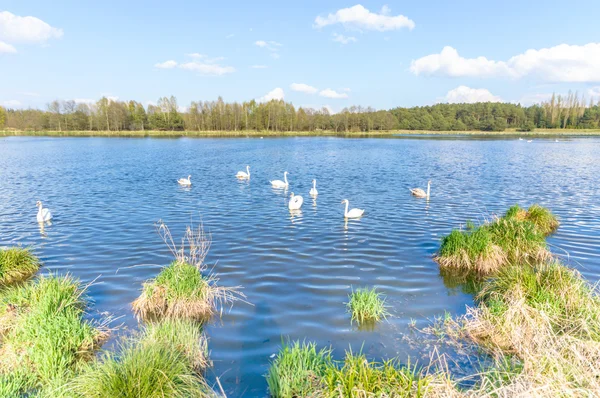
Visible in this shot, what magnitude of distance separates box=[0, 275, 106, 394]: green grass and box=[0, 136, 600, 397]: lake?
0.98 meters

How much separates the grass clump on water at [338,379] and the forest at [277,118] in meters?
110

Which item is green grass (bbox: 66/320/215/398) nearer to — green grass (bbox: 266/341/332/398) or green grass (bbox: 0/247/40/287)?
green grass (bbox: 266/341/332/398)

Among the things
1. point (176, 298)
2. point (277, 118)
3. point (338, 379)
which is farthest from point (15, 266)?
point (277, 118)

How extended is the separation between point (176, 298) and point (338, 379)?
4.09 metres

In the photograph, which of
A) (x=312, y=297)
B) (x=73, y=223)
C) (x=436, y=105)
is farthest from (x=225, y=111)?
(x=312, y=297)

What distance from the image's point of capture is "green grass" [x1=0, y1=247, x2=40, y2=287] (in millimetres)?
8633

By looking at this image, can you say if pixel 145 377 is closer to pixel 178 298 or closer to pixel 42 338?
pixel 42 338

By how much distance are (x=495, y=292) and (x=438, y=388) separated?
4089 millimetres

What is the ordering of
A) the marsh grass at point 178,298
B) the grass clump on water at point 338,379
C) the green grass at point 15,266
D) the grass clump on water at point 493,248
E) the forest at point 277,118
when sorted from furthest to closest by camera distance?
the forest at point 277,118, the grass clump on water at point 493,248, the green grass at point 15,266, the marsh grass at point 178,298, the grass clump on water at point 338,379

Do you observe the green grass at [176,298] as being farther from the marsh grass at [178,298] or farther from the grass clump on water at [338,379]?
the grass clump on water at [338,379]

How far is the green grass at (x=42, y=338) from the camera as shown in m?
4.95

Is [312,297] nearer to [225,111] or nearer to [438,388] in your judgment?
[438,388]

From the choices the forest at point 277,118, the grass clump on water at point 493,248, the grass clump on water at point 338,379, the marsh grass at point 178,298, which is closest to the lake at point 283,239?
the marsh grass at point 178,298

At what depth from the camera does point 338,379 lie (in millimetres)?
4234
